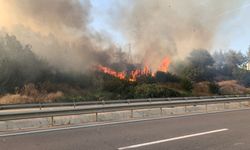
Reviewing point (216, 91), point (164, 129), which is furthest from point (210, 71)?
Result: point (164, 129)

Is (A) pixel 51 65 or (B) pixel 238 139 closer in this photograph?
(B) pixel 238 139

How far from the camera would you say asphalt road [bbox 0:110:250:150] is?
8.70 m

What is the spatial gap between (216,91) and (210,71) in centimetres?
1466

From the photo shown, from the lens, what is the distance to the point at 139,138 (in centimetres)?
995

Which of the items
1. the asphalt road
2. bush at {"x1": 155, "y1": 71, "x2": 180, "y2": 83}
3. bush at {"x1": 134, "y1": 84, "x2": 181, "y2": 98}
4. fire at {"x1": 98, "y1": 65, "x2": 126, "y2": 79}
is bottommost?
the asphalt road

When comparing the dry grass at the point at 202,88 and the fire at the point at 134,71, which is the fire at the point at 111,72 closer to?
the fire at the point at 134,71

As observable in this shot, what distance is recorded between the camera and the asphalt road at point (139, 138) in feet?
28.5

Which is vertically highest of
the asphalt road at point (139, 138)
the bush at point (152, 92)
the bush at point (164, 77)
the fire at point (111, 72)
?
the fire at point (111, 72)

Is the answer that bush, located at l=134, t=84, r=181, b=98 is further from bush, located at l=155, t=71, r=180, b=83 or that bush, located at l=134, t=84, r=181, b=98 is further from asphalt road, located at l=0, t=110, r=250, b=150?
asphalt road, located at l=0, t=110, r=250, b=150

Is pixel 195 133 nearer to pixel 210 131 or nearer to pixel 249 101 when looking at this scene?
pixel 210 131

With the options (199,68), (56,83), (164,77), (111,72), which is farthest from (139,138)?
(199,68)

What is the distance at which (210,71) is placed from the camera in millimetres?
69000

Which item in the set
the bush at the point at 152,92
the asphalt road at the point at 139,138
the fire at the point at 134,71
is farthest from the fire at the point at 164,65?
the asphalt road at the point at 139,138

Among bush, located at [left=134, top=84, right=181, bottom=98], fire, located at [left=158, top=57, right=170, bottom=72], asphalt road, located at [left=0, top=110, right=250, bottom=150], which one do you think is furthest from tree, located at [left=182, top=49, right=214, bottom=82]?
asphalt road, located at [left=0, top=110, right=250, bottom=150]
